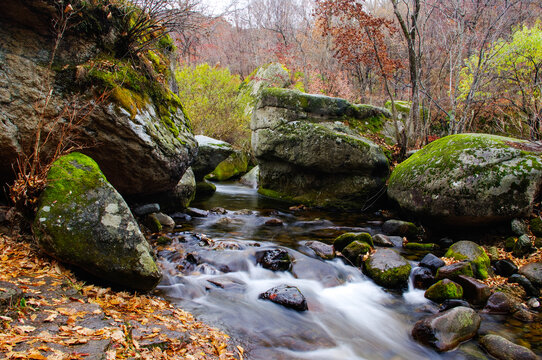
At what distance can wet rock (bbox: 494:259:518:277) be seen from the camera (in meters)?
5.07

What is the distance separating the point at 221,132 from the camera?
1775 centimetres

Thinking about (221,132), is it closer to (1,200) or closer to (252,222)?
(252,222)

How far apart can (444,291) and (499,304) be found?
0.68 metres

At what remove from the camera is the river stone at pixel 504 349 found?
322cm

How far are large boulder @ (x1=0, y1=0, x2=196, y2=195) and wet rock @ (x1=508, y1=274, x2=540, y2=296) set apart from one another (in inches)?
239

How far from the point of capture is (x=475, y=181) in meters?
6.20

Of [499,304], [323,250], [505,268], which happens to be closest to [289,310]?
[323,250]

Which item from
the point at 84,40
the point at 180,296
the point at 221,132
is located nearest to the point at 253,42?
the point at 221,132

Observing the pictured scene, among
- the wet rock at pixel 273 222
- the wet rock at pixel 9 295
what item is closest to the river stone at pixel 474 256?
the wet rock at pixel 273 222

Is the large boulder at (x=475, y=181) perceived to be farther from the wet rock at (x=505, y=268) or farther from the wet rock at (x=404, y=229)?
the wet rock at (x=505, y=268)

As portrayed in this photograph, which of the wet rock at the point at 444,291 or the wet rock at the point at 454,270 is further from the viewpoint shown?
the wet rock at the point at 454,270

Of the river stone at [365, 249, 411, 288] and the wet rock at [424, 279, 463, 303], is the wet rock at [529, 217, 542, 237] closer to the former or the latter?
the wet rock at [424, 279, 463, 303]

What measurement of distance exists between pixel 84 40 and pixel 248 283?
14.7ft

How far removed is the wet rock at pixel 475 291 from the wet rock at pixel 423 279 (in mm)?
444
